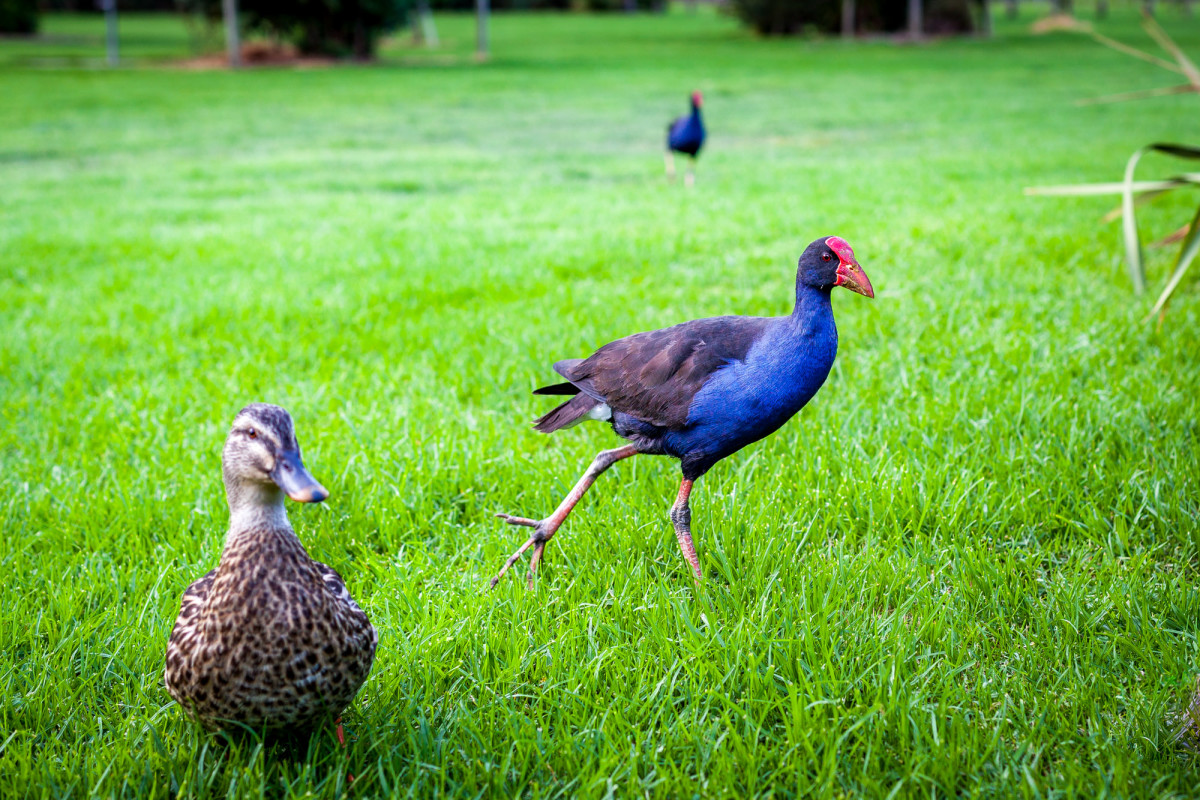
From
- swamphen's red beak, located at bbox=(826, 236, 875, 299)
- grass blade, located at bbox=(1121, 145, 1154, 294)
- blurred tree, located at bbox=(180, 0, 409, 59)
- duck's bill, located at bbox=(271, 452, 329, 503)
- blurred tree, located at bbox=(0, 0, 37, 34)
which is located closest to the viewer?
duck's bill, located at bbox=(271, 452, 329, 503)

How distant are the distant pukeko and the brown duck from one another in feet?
3.02

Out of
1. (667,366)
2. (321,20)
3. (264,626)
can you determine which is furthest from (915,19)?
(264,626)

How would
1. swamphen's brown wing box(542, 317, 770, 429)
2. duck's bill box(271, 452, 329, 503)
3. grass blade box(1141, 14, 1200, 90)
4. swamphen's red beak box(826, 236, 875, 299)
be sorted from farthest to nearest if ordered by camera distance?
grass blade box(1141, 14, 1200, 90)
swamphen's brown wing box(542, 317, 770, 429)
swamphen's red beak box(826, 236, 875, 299)
duck's bill box(271, 452, 329, 503)

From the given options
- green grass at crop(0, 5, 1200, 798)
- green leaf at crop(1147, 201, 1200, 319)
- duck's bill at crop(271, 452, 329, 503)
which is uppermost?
green leaf at crop(1147, 201, 1200, 319)

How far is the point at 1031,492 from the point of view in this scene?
142 inches

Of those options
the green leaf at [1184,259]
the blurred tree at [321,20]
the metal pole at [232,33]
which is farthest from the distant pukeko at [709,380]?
the blurred tree at [321,20]

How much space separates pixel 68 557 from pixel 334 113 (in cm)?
1925

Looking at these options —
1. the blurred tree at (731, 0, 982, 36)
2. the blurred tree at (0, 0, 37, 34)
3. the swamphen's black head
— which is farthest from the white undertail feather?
the blurred tree at (0, 0, 37, 34)

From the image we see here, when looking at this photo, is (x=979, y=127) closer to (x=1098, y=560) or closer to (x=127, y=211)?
(x=127, y=211)

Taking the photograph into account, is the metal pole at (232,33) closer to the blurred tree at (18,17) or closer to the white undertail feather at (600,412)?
the blurred tree at (18,17)

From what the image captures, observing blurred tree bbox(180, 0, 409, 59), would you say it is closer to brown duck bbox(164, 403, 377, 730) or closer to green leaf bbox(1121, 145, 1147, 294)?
green leaf bbox(1121, 145, 1147, 294)

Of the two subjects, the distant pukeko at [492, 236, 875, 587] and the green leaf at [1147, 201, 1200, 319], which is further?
Result: the green leaf at [1147, 201, 1200, 319]

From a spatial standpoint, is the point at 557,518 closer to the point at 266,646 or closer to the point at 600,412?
the point at 600,412

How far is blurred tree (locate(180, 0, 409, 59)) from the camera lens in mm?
32500
